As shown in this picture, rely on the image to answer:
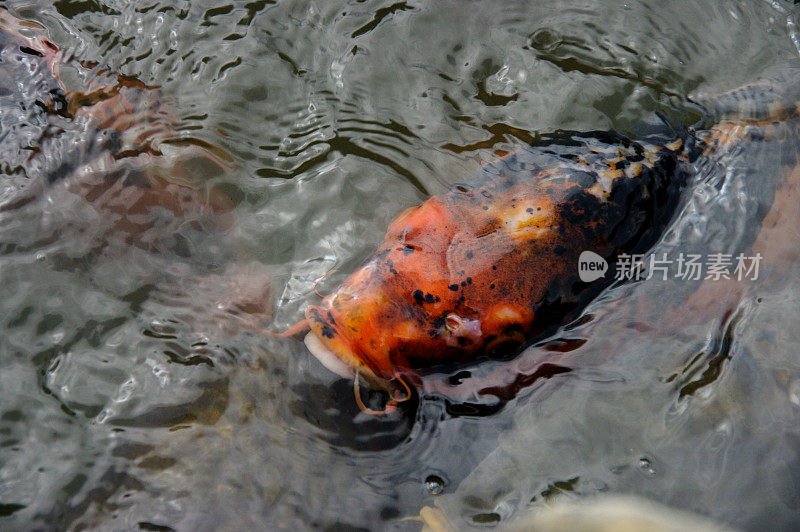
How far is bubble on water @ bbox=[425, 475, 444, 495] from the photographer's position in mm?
2432

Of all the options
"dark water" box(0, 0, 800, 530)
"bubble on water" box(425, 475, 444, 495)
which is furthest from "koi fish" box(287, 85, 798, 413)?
"bubble on water" box(425, 475, 444, 495)

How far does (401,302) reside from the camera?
237 centimetres

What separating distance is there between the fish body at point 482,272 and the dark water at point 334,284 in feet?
0.73

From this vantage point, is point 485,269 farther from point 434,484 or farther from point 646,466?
point 646,466

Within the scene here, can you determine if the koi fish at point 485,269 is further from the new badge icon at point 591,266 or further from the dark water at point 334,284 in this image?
the dark water at point 334,284

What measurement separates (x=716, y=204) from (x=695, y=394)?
0.90 m

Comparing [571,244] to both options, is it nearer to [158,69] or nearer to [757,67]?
[757,67]

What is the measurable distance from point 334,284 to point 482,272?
2.59ft

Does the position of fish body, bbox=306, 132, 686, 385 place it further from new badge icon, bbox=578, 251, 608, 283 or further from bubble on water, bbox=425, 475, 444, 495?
bubble on water, bbox=425, 475, 444, 495

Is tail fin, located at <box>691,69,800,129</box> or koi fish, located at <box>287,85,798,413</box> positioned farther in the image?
tail fin, located at <box>691,69,800,129</box>

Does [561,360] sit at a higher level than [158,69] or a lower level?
lower

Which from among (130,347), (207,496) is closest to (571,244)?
(207,496)

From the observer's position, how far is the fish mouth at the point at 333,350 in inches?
95.3

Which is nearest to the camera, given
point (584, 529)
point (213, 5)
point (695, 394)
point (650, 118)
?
point (584, 529)
